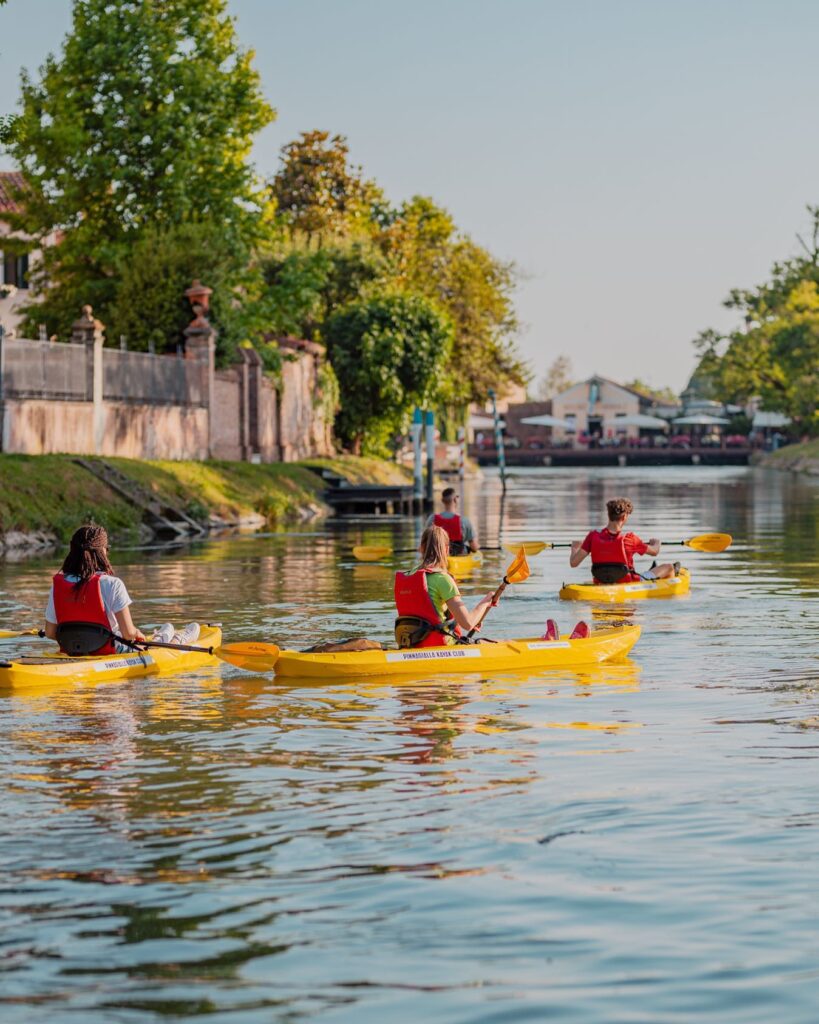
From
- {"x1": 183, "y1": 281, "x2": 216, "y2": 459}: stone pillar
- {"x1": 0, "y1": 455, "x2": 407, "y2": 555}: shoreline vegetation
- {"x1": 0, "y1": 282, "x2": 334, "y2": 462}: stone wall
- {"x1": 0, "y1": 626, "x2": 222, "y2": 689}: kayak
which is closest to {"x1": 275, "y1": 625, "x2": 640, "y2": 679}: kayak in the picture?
{"x1": 0, "y1": 626, "x2": 222, "y2": 689}: kayak

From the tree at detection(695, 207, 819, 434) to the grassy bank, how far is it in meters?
62.1

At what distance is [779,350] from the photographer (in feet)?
368

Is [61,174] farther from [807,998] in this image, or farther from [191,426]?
[807,998]

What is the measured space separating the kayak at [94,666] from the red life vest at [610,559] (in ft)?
23.4

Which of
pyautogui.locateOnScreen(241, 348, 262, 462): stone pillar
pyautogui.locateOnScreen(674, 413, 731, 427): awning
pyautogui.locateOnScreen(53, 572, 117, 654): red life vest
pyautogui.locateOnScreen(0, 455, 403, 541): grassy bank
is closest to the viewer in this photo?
pyautogui.locateOnScreen(53, 572, 117, 654): red life vest

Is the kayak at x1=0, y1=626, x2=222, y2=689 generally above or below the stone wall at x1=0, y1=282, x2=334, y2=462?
below

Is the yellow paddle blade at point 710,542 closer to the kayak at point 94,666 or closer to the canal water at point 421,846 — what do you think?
the canal water at point 421,846

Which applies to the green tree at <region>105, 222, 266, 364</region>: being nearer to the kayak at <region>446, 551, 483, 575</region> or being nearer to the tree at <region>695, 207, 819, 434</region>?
the kayak at <region>446, 551, 483, 575</region>

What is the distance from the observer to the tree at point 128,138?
50.7m

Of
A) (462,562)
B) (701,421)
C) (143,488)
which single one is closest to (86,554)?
(462,562)

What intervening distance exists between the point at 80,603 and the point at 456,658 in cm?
305

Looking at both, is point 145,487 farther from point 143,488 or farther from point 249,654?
point 249,654

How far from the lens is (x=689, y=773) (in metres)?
11.0

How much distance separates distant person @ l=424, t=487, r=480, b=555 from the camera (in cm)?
2381
